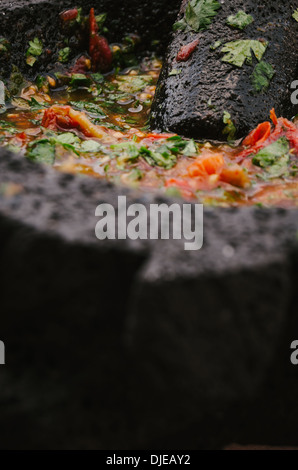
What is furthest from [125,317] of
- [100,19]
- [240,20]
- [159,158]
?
[100,19]

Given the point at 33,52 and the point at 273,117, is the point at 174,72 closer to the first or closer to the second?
the point at 273,117

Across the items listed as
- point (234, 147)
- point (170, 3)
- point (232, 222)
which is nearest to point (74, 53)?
point (170, 3)

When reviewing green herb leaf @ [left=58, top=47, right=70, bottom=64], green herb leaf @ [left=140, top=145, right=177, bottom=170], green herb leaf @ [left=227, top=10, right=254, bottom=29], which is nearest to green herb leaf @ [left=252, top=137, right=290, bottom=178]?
green herb leaf @ [left=140, top=145, right=177, bottom=170]

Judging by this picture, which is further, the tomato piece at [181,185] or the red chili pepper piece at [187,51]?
the red chili pepper piece at [187,51]

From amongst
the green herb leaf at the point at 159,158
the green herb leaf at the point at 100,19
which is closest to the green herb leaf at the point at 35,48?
the green herb leaf at the point at 100,19

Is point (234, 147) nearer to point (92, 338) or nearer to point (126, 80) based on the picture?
point (126, 80)

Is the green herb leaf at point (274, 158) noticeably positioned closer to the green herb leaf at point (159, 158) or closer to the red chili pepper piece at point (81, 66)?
the green herb leaf at point (159, 158)

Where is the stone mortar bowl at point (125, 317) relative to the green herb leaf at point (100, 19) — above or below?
below
